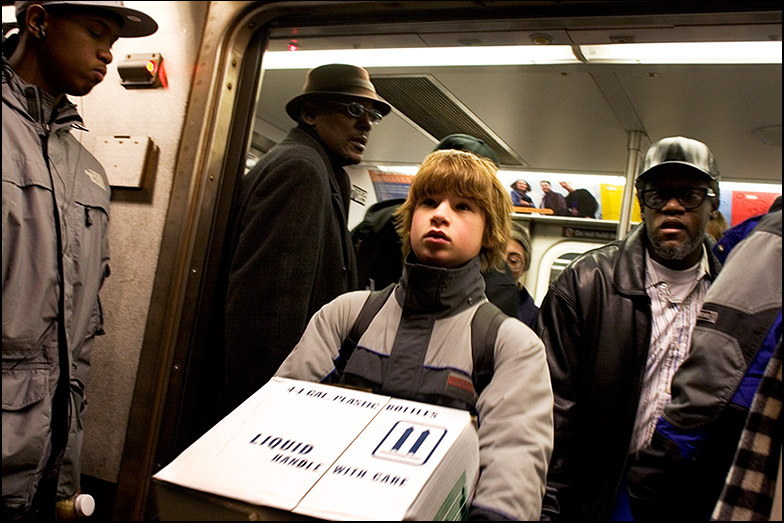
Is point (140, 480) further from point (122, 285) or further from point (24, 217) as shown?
point (24, 217)

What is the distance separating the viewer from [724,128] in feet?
10.2

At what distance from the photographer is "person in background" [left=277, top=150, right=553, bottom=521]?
1.42 m

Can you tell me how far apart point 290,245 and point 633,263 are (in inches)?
41.9


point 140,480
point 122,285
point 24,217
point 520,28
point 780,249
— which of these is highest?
point 520,28

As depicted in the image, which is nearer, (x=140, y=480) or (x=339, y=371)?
(x=339, y=371)

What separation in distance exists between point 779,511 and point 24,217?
6.54 ft

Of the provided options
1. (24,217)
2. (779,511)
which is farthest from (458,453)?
(24,217)

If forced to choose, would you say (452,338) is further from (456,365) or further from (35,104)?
(35,104)

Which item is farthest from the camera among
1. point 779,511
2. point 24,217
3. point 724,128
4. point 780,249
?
point 724,128

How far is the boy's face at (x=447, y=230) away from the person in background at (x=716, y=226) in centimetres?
68

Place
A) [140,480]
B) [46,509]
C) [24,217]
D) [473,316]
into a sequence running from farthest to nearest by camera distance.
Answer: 1. [140,480]
2. [46,509]
3. [24,217]
4. [473,316]

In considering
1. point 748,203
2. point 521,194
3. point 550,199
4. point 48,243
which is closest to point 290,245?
point 48,243

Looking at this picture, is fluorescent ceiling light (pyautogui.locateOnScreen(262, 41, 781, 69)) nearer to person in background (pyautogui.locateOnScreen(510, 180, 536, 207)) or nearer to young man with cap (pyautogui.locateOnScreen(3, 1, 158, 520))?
young man with cap (pyautogui.locateOnScreen(3, 1, 158, 520))

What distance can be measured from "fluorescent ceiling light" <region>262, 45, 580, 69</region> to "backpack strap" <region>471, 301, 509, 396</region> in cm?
141
